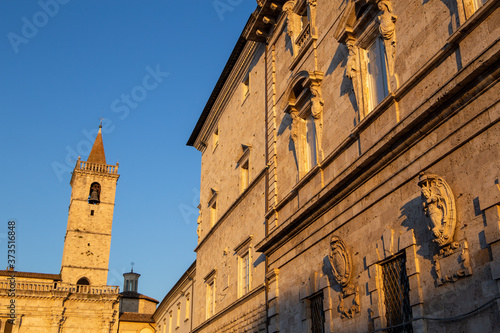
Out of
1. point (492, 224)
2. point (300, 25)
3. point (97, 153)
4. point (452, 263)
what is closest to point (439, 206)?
point (452, 263)

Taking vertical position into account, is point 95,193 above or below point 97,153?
below

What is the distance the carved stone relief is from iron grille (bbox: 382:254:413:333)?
0.94 metres

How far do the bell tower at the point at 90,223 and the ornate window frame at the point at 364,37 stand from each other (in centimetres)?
4754

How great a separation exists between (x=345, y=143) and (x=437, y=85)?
326 cm

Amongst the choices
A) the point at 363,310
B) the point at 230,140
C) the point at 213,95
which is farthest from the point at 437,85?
the point at 213,95

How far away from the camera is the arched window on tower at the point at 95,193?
58.0m

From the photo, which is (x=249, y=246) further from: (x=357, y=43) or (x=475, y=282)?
(x=475, y=282)

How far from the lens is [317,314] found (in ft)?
42.5

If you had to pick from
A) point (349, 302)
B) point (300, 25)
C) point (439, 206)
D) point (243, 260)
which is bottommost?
point (349, 302)

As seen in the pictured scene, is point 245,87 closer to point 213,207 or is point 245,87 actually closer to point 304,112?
point 213,207

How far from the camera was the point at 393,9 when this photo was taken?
11.1m

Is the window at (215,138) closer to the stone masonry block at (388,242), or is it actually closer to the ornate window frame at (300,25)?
the ornate window frame at (300,25)

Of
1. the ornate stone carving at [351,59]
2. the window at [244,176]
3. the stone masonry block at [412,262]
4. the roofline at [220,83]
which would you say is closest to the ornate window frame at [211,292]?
the window at [244,176]

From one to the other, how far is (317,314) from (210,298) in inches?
488
